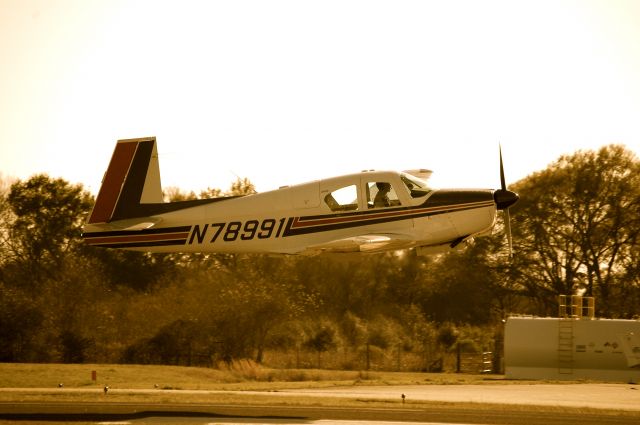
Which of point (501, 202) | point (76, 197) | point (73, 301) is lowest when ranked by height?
point (73, 301)

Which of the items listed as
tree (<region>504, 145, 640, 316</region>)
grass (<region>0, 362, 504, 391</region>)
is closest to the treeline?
tree (<region>504, 145, 640, 316</region>)

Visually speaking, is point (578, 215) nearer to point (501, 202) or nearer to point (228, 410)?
point (501, 202)

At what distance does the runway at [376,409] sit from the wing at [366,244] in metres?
4.24

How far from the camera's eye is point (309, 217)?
24.7 m

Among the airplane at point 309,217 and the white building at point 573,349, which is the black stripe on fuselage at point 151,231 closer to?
the airplane at point 309,217

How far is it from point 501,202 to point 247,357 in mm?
18793

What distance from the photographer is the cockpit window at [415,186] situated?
24.6 metres

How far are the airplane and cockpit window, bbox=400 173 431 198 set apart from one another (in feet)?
0.09

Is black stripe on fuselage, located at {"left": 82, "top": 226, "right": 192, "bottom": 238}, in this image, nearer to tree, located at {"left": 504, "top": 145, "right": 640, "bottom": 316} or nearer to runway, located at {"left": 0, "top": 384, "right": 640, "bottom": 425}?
runway, located at {"left": 0, "top": 384, "right": 640, "bottom": 425}

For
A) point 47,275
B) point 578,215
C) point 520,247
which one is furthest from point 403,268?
point 47,275

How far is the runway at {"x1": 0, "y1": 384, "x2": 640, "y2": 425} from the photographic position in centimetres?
2181

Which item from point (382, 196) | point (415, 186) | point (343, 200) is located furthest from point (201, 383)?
point (415, 186)

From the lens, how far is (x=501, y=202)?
25.3 metres

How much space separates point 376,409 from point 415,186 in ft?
20.1
